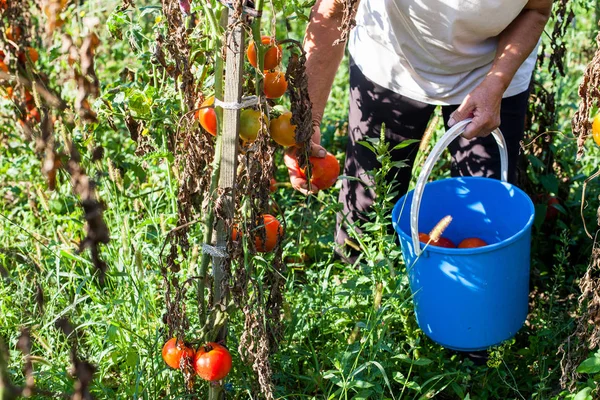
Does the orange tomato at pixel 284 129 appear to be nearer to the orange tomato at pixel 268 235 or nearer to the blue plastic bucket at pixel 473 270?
the orange tomato at pixel 268 235

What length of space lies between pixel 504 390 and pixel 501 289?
48 cm

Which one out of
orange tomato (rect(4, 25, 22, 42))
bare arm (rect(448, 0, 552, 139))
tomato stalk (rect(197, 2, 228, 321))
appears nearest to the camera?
tomato stalk (rect(197, 2, 228, 321))

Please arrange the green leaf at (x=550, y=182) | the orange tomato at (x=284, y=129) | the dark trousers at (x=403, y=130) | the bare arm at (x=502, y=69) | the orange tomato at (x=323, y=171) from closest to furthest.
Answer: the orange tomato at (x=284, y=129)
the bare arm at (x=502, y=69)
the orange tomato at (x=323, y=171)
the dark trousers at (x=403, y=130)
the green leaf at (x=550, y=182)

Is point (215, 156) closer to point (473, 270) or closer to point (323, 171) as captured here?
point (323, 171)

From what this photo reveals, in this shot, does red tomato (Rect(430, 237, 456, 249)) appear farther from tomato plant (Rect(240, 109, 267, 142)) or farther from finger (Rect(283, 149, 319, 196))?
tomato plant (Rect(240, 109, 267, 142))

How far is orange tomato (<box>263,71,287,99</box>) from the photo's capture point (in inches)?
62.7

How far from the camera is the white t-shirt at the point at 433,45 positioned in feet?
6.57

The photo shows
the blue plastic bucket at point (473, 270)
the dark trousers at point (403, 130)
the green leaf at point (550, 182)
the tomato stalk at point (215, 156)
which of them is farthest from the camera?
the green leaf at point (550, 182)

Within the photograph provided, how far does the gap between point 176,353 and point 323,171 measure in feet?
2.23

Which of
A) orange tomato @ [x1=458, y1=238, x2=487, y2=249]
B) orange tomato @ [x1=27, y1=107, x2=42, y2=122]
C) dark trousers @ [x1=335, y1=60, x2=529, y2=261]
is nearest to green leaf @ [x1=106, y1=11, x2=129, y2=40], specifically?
dark trousers @ [x1=335, y1=60, x2=529, y2=261]

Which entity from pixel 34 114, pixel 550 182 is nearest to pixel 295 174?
pixel 550 182

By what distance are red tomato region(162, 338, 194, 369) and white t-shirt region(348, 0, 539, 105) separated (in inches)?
42.5

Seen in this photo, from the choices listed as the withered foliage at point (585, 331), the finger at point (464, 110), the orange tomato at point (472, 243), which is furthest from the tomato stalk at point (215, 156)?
the withered foliage at point (585, 331)

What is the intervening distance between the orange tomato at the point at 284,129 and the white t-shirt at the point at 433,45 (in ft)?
2.11
